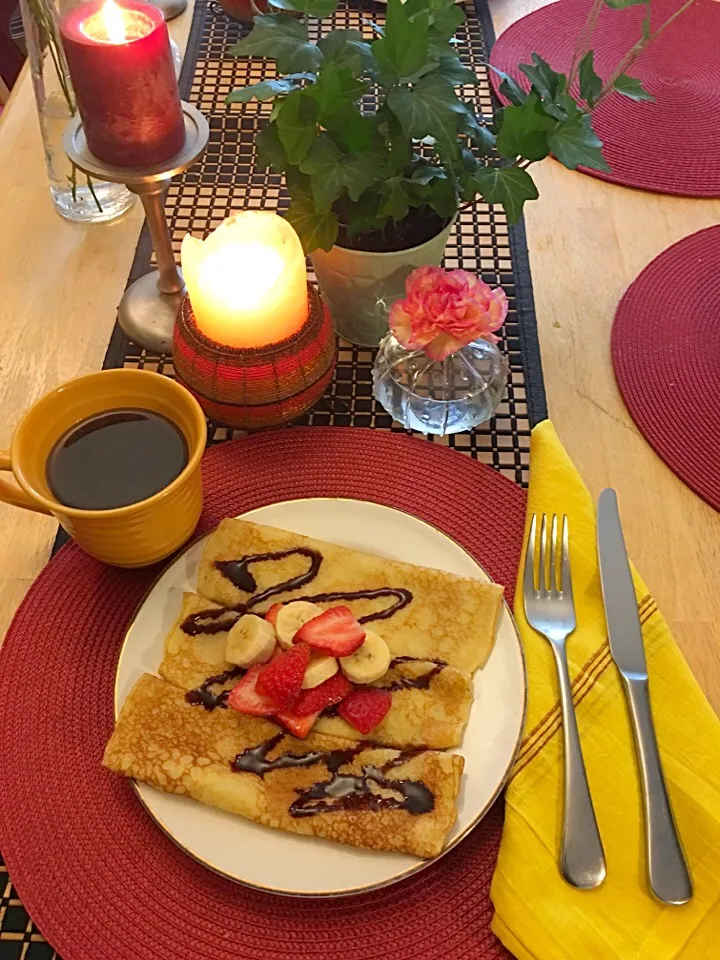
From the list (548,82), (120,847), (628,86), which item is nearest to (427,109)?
(548,82)

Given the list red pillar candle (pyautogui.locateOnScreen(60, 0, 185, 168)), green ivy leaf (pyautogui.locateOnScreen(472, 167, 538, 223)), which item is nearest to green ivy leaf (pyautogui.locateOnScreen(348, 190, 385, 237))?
green ivy leaf (pyautogui.locateOnScreen(472, 167, 538, 223))

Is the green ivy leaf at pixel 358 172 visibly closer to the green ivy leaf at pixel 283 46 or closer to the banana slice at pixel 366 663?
the green ivy leaf at pixel 283 46

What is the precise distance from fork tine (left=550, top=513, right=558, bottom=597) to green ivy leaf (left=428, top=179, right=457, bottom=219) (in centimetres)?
35

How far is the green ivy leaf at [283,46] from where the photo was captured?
831 millimetres

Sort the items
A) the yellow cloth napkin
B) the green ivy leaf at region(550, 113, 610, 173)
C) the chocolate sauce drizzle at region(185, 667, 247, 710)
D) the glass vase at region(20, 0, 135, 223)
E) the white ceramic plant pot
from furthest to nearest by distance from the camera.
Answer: the glass vase at region(20, 0, 135, 223), the white ceramic plant pot, the green ivy leaf at region(550, 113, 610, 173), the chocolate sauce drizzle at region(185, 667, 247, 710), the yellow cloth napkin

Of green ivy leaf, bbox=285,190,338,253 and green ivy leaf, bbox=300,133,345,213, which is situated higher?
green ivy leaf, bbox=300,133,345,213

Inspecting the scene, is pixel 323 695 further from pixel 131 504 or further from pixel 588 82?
pixel 588 82

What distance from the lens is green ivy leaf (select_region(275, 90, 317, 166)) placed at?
791 millimetres

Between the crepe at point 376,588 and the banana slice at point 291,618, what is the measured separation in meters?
0.03

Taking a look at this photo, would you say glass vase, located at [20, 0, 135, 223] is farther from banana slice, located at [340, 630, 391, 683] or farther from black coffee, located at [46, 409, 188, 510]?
banana slice, located at [340, 630, 391, 683]

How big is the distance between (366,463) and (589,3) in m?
1.12

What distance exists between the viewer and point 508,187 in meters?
0.84

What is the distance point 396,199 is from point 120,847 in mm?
664

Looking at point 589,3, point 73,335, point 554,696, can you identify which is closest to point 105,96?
point 73,335
